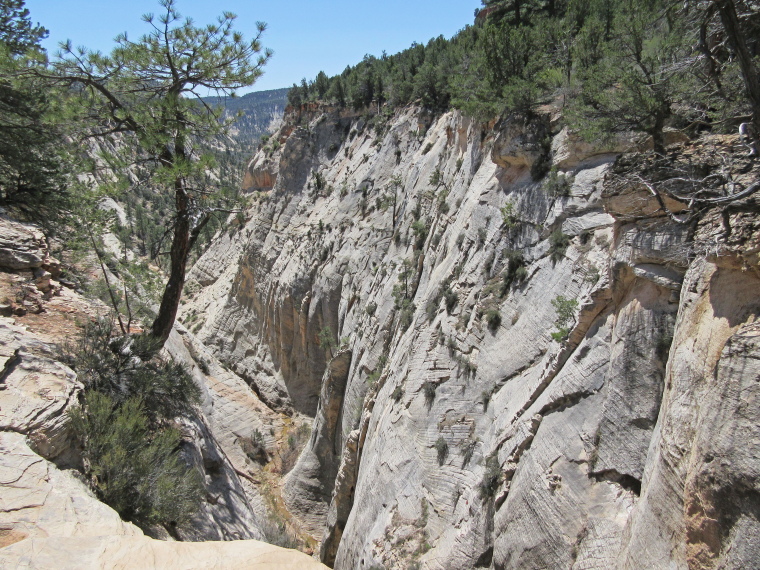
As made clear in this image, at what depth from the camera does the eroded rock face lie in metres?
4.30

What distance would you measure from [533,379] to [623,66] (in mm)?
7326

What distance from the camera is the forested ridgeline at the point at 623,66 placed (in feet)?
21.2

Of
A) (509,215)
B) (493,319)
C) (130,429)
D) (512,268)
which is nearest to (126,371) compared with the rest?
(130,429)

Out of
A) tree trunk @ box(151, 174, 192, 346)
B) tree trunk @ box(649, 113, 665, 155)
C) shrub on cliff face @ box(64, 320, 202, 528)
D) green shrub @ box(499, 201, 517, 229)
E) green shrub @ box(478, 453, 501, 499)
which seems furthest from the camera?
green shrub @ box(499, 201, 517, 229)

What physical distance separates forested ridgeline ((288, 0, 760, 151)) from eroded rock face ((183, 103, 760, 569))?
1154 millimetres

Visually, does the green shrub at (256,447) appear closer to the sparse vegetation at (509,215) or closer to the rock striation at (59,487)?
the rock striation at (59,487)

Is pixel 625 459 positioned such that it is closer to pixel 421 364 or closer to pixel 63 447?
pixel 421 364

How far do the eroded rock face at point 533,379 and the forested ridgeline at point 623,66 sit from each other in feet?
3.79

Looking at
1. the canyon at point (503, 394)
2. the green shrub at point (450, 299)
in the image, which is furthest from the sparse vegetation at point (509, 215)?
the green shrub at point (450, 299)

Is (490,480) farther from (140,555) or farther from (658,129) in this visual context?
(658,129)

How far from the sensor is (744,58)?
5340 mm

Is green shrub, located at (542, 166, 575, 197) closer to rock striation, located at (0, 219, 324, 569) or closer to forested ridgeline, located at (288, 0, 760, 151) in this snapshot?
forested ridgeline, located at (288, 0, 760, 151)

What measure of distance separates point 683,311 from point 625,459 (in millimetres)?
2178

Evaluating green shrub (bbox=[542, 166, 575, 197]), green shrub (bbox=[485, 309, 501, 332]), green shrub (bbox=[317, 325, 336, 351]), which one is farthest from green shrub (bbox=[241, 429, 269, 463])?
green shrub (bbox=[542, 166, 575, 197])
